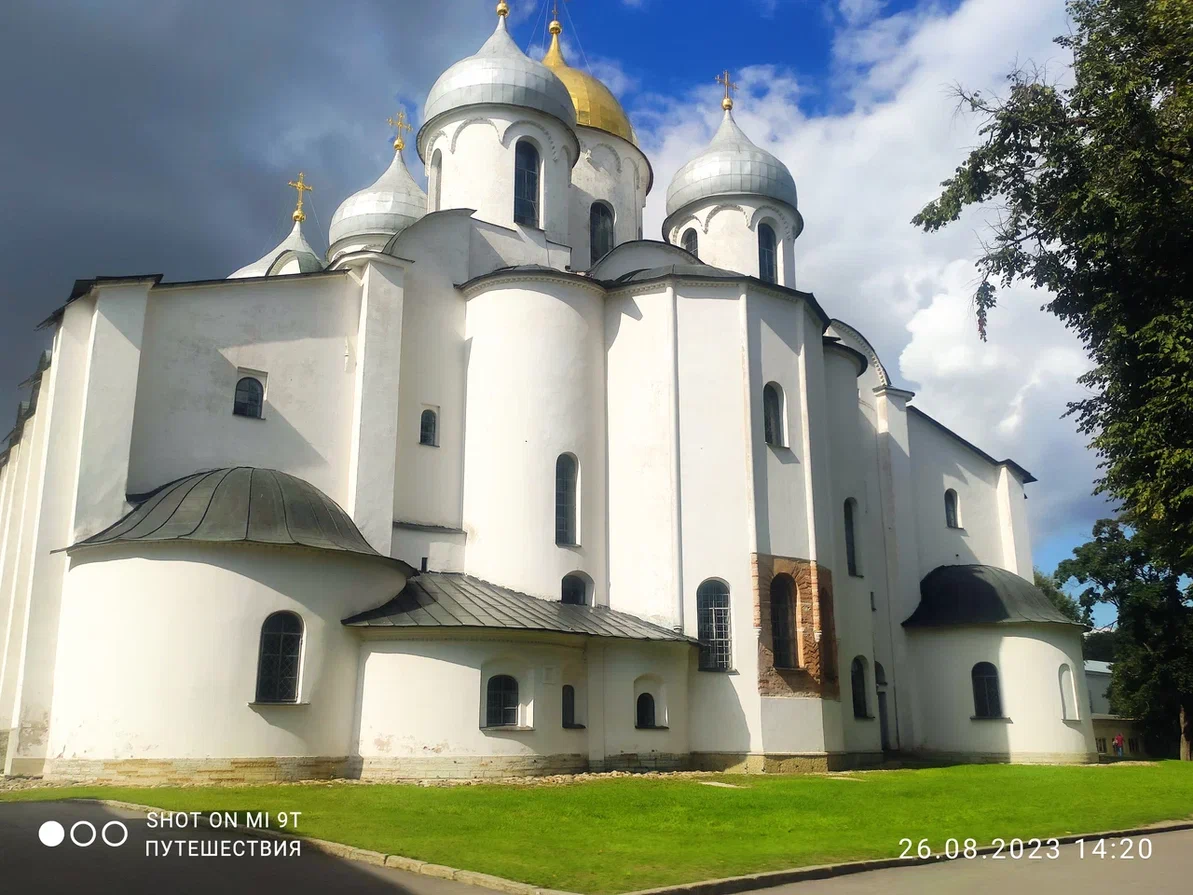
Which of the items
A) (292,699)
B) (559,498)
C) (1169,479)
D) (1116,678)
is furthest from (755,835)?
(1116,678)

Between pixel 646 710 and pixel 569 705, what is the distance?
179cm

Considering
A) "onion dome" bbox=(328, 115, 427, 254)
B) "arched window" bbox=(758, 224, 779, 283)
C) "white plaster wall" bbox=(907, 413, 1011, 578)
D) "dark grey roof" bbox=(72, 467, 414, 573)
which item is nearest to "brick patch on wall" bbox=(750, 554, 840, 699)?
"dark grey roof" bbox=(72, 467, 414, 573)

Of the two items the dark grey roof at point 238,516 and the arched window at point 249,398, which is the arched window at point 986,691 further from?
the arched window at point 249,398

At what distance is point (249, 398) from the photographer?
1980 centimetres

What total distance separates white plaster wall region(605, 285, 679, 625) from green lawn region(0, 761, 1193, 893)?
4.47 meters

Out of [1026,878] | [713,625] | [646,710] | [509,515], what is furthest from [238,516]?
[1026,878]

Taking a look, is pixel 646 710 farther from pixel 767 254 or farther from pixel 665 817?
pixel 767 254

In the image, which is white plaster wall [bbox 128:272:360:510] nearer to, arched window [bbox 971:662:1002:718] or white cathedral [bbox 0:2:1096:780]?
white cathedral [bbox 0:2:1096:780]

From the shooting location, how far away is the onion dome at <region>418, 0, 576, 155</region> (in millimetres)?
24953

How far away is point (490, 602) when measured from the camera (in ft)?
62.5

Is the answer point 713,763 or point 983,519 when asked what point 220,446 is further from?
point 983,519

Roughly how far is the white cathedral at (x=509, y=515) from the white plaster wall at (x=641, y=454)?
0.07m

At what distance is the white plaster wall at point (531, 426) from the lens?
69.4ft

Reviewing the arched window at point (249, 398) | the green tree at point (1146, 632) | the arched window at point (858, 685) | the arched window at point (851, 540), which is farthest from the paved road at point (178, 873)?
the green tree at point (1146, 632)
